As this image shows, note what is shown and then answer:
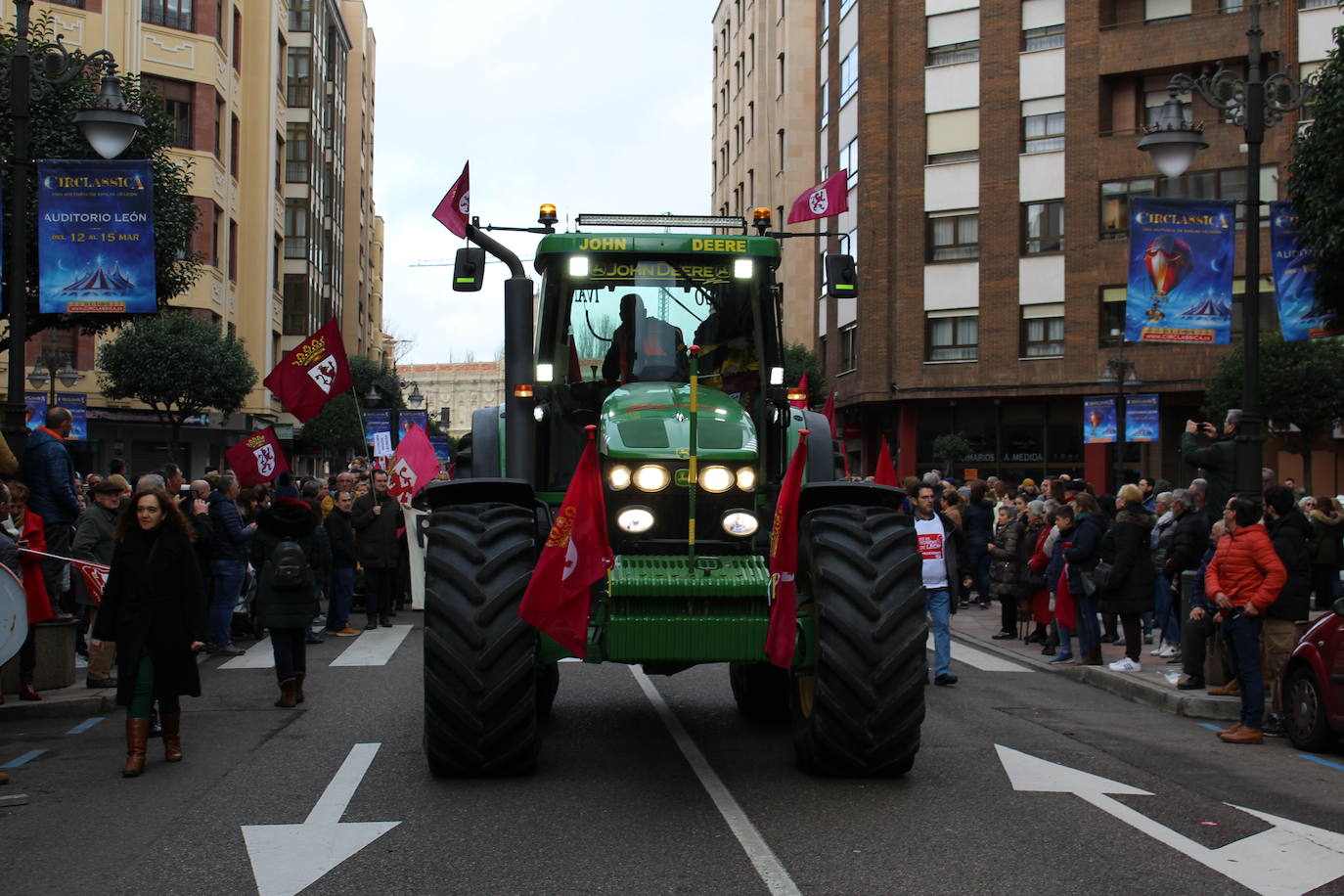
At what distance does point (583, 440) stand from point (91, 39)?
105ft

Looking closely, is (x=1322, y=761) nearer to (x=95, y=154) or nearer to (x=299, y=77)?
(x=95, y=154)

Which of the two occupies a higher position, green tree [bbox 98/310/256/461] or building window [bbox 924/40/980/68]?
building window [bbox 924/40/980/68]

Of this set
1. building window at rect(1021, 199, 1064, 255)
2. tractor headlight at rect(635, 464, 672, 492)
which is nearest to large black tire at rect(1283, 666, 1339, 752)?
tractor headlight at rect(635, 464, 672, 492)

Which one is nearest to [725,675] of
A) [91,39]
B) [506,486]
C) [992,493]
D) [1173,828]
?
[506,486]

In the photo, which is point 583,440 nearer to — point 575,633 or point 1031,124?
point 575,633

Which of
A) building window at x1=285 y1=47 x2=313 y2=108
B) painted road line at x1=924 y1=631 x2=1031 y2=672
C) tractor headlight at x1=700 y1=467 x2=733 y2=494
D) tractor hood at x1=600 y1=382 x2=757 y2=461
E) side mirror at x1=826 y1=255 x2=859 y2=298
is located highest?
building window at x1=285 y1=47 x2=313 y2=108

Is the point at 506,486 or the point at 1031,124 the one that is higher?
the point at 1031,124

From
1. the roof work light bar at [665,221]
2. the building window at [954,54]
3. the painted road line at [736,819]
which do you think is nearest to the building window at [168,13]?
the building window at [954,54]

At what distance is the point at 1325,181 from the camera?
14.8 m

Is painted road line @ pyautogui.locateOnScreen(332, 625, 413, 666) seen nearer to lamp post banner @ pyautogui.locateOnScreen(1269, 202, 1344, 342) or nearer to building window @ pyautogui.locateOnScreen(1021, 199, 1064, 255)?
lamp post banner @ pyautogui.locateOnScreen(1269, 202, 1344, 342)

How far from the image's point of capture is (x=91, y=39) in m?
36.0

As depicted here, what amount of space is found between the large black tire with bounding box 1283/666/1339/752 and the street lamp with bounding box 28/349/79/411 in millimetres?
23800

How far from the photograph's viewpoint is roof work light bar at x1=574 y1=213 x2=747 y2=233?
946 cm

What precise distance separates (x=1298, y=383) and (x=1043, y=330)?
8860 millimetres
